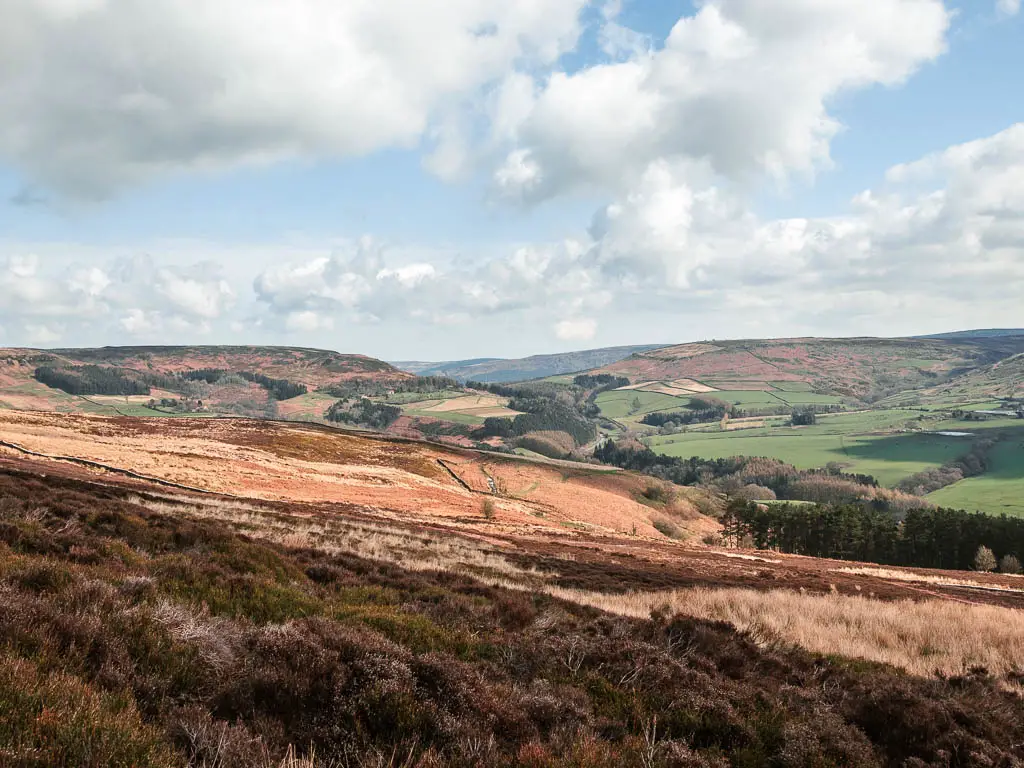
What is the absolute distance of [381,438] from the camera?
12038 centimetres

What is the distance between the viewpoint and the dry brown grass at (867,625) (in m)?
11.4

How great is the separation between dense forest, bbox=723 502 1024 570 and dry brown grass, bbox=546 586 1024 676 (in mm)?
70594

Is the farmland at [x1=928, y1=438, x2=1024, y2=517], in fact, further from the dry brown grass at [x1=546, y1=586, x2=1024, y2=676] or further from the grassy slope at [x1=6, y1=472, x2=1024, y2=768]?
the grassy slope at [x1=6, y1=472, x2=1024, y2=768]

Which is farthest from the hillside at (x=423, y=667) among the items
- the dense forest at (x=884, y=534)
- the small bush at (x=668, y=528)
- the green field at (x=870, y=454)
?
the green field at (x=870, y=454)

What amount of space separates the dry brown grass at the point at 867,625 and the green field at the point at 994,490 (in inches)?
4697

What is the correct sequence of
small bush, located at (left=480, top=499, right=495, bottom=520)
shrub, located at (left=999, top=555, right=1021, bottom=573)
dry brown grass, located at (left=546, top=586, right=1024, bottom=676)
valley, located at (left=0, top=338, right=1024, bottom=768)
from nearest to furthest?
valley, located at (left=0, top=338, right=1024, bottom=768) < dry brown grass, located at (left=546, top=586, right=1024, bottom=676) < small bush, located at (left=480, top=499, right=495, bottom=520) < shrub, located at (left=999, top=555, right=1021, bottom=573)

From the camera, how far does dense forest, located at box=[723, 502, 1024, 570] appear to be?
244 feet

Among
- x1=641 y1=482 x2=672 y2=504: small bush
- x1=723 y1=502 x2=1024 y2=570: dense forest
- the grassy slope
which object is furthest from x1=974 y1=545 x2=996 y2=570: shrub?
the grassy slope

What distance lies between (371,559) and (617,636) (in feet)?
30.2

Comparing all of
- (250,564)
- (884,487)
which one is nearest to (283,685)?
(250,564)

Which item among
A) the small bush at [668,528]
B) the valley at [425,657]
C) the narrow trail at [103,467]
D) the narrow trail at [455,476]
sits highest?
the valley at [425,657]

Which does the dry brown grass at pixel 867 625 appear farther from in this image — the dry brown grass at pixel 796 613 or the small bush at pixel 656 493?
the small bush at pixel 656 493

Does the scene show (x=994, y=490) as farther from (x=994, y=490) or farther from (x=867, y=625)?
(x=867, y=625)

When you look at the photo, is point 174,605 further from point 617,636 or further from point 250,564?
point 617,636
